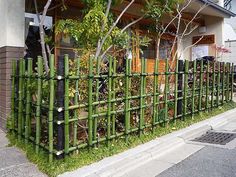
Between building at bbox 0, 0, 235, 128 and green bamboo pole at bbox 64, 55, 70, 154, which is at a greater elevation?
building at bbox 0, 0, 235, 128

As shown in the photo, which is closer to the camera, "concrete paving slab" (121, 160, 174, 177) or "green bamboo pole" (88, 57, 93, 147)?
"concrete paving slab" (121, 160, 174, 177)

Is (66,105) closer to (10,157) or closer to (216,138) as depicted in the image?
(10,157)

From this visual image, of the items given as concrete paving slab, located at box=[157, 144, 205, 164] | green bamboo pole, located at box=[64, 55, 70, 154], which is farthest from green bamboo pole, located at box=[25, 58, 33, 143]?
concrete paving slab, located at box=[157, 144, 205, 164]

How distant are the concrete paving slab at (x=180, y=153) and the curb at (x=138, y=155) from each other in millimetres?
94

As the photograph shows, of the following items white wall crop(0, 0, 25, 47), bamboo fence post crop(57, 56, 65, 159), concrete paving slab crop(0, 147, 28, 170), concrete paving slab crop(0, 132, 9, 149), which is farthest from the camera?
white wall crop(0, 0, 25, 47)

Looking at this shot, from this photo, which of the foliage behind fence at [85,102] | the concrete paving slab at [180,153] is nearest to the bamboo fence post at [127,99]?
the foliage behind fence at [85,102]

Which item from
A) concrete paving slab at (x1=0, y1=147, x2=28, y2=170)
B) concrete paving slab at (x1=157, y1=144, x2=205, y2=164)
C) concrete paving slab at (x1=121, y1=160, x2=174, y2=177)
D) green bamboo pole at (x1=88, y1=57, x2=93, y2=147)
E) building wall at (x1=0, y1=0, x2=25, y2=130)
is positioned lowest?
concrete paving slab at (x1=121, y1=160, x2=174, y2=177)

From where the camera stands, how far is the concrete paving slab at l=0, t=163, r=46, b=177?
155 inches

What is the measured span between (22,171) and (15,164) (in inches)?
12.1

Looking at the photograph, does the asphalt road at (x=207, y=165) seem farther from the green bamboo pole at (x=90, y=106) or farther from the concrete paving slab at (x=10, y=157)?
the concrete paving slab at (x=10, y=157)

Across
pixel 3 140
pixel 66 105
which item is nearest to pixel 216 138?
pixel 66 105

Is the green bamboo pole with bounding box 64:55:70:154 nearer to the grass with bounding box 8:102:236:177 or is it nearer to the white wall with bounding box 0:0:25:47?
the grass with bounding box 8:102:236:177

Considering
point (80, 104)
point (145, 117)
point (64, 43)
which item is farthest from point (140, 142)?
point (64, 43)

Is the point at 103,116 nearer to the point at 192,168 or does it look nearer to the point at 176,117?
the point at 192,168
